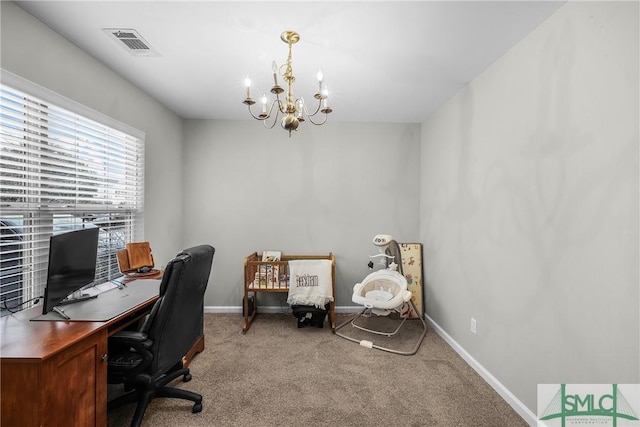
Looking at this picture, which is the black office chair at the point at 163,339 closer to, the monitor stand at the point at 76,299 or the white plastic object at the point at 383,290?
the monitor stand at the point at 76,299

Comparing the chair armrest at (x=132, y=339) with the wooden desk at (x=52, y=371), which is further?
the chair armrest at (x=132, y=339)

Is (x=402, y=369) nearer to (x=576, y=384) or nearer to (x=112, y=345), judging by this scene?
(x=576, y=384)

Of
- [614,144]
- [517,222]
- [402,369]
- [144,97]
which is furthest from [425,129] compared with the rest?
[144,97]

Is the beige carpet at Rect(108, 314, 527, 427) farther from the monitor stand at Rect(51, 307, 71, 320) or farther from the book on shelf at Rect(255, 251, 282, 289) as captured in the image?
the monitor stand at Rect(51, 307, 71, 320)

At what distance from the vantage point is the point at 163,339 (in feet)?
5.44

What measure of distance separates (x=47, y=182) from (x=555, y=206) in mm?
3096

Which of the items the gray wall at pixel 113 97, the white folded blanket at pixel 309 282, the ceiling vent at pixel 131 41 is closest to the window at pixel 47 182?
the gray wall at pixel 113 97

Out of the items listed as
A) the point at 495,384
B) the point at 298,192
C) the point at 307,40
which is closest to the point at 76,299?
the point at 307,40

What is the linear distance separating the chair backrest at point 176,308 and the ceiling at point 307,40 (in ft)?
4.60

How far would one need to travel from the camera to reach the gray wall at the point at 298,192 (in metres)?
3.58

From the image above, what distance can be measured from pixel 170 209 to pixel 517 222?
3352 millimetres

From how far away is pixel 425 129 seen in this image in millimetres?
3520
